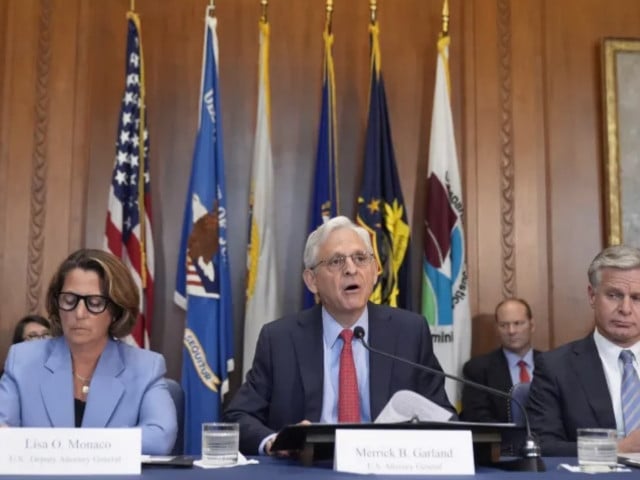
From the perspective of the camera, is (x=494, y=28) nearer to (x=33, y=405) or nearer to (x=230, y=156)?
(x=230, y=156)

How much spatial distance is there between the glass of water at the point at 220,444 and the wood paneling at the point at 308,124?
3.08 m

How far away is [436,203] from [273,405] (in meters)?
2.54

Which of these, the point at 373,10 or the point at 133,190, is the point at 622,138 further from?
→ the point at 133,190

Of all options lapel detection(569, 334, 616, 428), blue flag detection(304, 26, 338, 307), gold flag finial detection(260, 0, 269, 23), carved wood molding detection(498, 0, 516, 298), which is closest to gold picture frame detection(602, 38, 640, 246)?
carved wood molding detection(498, 0, 516, 298)

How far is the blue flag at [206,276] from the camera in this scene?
16.5 ft

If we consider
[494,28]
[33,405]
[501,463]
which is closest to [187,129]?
[494,28]

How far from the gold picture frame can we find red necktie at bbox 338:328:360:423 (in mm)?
3035

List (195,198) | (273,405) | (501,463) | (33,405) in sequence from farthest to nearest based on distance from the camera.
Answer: (195,198), (273,405), (33,405), (501,463)

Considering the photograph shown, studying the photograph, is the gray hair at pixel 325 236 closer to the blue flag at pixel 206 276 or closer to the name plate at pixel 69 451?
the name plate at pixel 69 451

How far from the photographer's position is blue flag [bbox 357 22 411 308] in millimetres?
5207

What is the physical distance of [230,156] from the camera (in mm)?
5539

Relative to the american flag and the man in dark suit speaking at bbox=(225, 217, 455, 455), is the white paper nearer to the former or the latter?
the man in dark suit speaking at bbox=(225, 217, 455, 455)

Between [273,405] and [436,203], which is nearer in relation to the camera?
[273,405]

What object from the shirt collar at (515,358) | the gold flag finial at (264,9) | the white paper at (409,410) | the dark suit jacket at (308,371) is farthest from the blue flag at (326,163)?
the white paper at (409,410)
